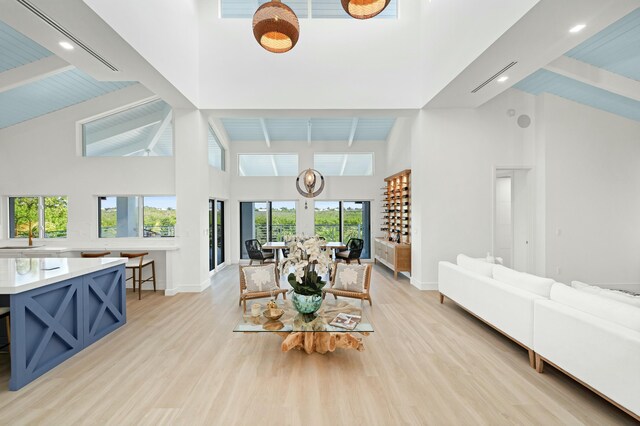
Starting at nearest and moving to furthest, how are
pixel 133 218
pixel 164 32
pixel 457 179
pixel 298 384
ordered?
1. pixel 298 384
2. pixel 164 32
3. pixel 457 179
4. pixel 133 218

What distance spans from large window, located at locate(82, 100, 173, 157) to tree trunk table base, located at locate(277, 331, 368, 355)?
5.01 metres

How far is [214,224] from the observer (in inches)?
296

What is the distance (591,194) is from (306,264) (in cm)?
596

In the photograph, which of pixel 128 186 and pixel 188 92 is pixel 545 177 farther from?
pixel 128 186

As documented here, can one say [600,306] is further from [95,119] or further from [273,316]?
[95,119]

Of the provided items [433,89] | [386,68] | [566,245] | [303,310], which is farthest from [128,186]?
[566,245]

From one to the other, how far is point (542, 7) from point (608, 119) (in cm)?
420

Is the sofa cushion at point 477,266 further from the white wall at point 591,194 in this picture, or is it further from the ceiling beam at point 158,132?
the ceiling beam at point 158,132

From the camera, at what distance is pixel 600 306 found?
7.45 ft

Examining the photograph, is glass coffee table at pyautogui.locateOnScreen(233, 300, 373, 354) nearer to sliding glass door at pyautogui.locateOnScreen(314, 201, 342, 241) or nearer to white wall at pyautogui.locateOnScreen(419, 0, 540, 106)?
white wall at pyautogui.locateOnScreen(419, 0, 540, 106)

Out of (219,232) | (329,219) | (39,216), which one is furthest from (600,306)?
(39,216)

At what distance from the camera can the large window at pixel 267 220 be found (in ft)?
28.6

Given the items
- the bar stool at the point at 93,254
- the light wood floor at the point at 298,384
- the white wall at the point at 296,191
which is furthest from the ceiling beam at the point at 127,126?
the light wood floor at the point at 298,384

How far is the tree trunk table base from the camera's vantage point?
2871mm
